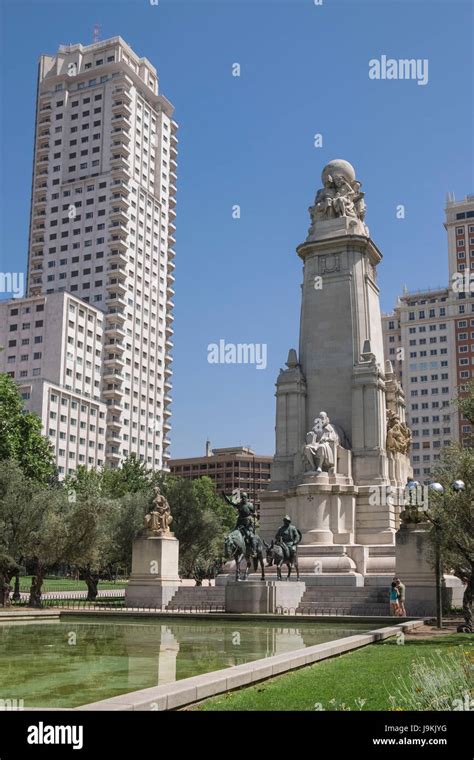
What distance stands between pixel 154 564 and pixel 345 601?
907 centimetres

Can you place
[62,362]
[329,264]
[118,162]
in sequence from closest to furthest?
[329,264] < [62,362] < [118,162]

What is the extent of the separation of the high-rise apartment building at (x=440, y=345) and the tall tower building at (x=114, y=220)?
137 ft

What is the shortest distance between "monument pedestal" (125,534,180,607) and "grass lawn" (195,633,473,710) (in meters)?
20.2

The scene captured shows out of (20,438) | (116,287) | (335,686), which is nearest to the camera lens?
Result: (335,686)

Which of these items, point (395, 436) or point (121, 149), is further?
point (121, 149)

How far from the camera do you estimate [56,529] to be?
36219 millimetres

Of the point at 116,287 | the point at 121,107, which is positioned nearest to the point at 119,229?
the point at 116,287

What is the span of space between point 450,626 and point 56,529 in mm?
18877

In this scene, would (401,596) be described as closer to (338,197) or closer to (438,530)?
(438,530)

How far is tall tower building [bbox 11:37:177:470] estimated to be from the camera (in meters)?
121

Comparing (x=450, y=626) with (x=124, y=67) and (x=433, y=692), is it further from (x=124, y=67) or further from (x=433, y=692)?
(x=124, y=67)

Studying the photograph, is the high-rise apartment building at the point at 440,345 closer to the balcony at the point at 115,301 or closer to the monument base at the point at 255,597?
the balcony at the point at 115,301

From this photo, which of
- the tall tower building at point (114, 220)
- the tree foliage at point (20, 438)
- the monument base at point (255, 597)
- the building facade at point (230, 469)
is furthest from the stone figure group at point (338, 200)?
the building facade at point (230, 469)

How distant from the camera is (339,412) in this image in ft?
147
